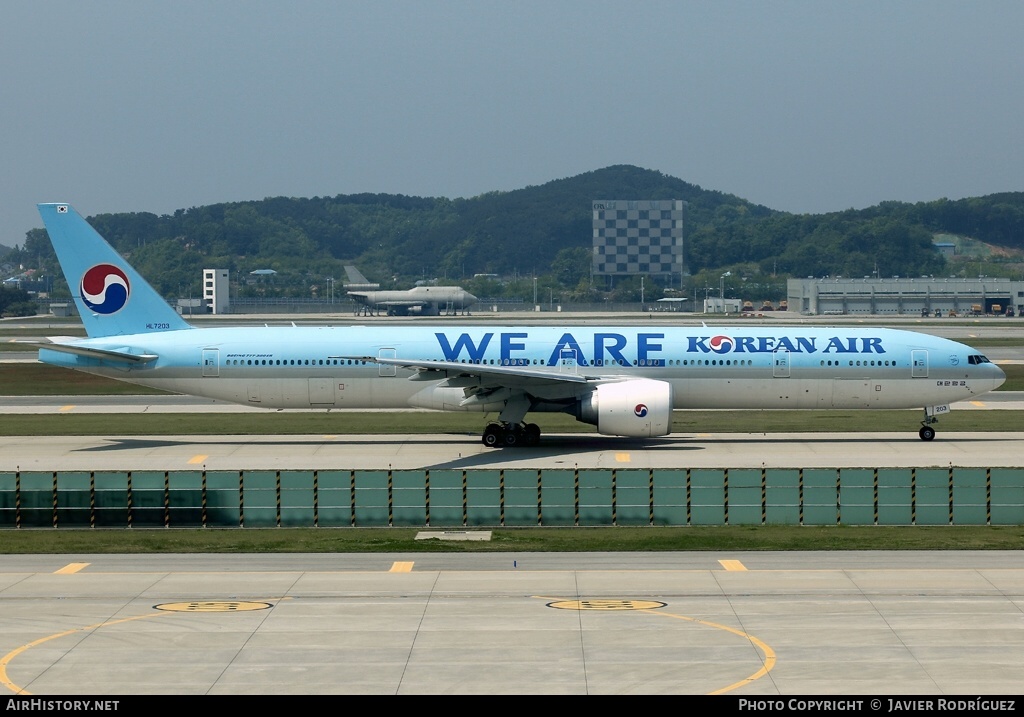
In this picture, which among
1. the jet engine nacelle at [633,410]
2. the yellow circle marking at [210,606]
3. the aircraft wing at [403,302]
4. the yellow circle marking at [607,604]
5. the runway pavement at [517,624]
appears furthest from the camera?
the aircraft wing at [403,302]

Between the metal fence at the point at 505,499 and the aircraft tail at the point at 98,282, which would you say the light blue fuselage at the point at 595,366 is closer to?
the aircraft tail at the point at 98,282

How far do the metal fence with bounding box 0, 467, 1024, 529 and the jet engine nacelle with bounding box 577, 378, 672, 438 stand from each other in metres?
11.2

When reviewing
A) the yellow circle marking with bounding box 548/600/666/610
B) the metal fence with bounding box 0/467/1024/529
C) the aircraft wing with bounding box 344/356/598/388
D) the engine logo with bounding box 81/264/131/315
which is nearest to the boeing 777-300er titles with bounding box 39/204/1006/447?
the engine logo with bounding box 81/264/131/315

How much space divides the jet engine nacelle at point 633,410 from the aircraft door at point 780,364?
5.02 metres

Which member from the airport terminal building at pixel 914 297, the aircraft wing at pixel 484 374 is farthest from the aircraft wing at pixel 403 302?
the aircraft wing at pixel 484 374

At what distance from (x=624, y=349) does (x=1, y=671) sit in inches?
1201

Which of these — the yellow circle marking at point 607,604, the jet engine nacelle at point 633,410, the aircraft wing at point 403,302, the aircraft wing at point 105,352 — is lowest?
the yellow circle marking at point 607,604

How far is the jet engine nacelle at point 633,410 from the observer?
41844 mm

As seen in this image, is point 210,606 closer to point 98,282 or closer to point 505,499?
point 505,499

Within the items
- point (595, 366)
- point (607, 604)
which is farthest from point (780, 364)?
point (607, 604)

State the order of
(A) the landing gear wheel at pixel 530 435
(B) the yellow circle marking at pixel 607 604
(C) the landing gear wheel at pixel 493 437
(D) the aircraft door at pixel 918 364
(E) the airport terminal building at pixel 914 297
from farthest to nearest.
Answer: (E) the airport terminal building at pixel 914 297 → (D) the aircraft door at pixel 918 364 → (A) the landing gear wheel at pixel 530 435 → (C) the landing gear wheel at pixel 493 437 → (B) the yellow circle marking at pixel 607 604

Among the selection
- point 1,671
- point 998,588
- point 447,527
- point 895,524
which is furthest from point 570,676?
point 895,524

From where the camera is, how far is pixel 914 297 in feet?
552

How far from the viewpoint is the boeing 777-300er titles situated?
4491cm
